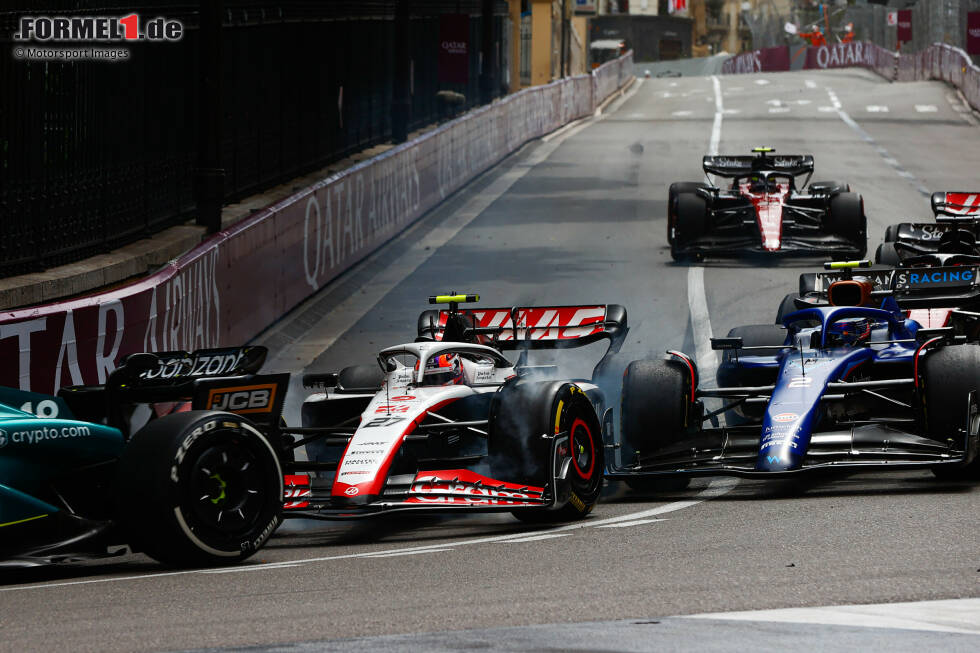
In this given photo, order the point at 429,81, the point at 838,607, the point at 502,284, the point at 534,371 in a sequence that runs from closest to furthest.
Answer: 1. the point at 838,607
2. the point at 534,371
3. the point at 502,284
4. the point at 429,81

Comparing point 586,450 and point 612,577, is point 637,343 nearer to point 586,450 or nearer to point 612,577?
point 586,450

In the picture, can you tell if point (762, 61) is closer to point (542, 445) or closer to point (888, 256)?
point (888, 256)

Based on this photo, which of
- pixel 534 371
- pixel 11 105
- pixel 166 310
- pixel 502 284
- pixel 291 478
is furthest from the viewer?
pixel 502 284

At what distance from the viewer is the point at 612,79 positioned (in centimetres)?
6294

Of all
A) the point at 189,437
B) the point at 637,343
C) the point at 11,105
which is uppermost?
the point at 11,105

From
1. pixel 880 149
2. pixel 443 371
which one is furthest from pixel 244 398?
pixel 880 149

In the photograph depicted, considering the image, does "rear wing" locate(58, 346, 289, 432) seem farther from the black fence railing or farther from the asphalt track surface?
the black fence railing

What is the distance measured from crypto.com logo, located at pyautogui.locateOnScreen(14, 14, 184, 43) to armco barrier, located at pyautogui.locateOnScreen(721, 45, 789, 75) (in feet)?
275

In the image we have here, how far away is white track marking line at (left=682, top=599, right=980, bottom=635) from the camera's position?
567 centimetres

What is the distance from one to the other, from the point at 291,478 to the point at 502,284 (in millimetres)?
11090

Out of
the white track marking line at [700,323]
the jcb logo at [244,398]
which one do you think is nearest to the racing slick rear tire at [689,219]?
the white track marking line at [700,323]

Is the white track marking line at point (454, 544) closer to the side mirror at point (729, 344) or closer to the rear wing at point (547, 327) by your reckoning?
the side mirror at point (729, 344)

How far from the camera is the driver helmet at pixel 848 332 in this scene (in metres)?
10.9

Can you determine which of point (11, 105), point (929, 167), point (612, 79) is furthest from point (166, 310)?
point (612, 79)
